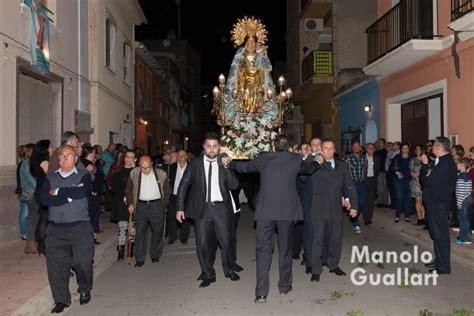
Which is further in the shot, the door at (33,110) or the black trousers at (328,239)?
the door at (33,110)

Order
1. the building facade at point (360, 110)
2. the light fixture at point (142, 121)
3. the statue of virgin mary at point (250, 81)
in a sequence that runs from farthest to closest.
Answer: the light fixture at point (142, 121), the building facade at point (360, 110), the statue of virgin mary at point (250, 81)

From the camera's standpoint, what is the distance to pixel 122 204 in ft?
28.9

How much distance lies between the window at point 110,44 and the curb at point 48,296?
10.6 metres

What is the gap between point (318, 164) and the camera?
703 cm

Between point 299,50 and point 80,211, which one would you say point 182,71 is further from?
point 80,211

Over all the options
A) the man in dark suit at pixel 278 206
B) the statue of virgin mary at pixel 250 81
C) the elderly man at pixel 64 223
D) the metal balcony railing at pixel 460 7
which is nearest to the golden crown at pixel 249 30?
the statue of virgin mary at pixel 250 81

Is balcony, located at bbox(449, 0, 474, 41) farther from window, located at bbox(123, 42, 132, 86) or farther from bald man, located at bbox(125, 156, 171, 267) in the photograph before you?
window, located at bbox(123, 42, 132, 86)

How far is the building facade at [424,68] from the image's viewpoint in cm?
1270

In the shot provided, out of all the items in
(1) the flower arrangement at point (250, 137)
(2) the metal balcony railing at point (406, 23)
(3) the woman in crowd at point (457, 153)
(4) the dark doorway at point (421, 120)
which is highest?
(2) the metal balcony railing at point (406, 23)

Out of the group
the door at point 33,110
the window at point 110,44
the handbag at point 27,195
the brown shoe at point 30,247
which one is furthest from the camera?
the window at point 110,44

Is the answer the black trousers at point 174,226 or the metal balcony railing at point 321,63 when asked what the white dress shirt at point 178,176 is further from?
the metal balcony railing at point 321,63

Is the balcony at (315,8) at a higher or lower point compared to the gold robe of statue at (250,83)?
higher

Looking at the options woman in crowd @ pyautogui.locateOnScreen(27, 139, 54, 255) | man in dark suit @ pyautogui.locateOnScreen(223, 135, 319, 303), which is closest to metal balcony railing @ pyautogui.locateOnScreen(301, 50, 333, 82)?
woman in crowd @ pyautogui.locateOnScreen(27, 139, 54, 255)

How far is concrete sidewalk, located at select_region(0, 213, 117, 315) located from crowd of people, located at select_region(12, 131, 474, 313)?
0.91 feet
